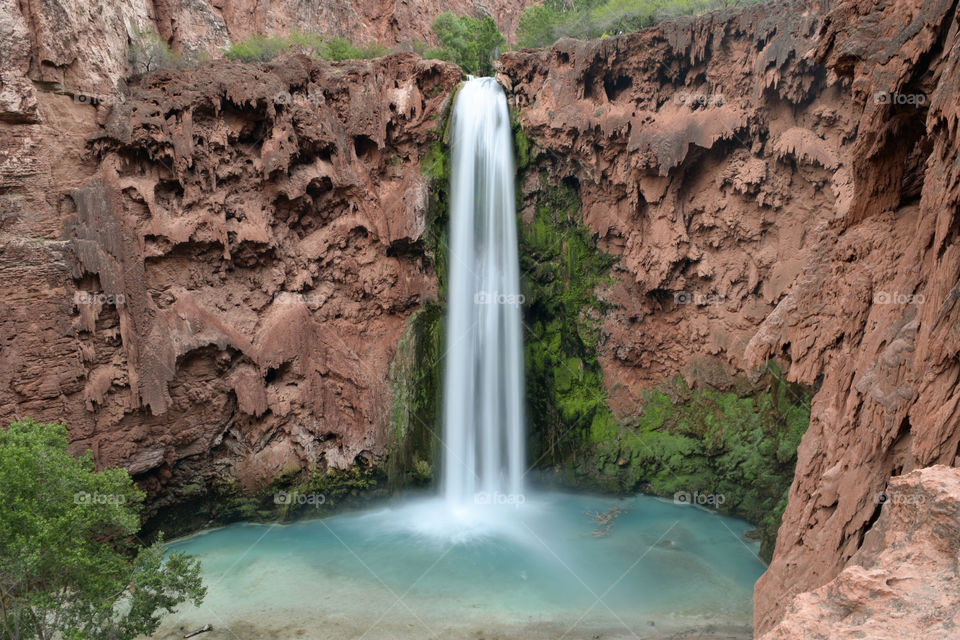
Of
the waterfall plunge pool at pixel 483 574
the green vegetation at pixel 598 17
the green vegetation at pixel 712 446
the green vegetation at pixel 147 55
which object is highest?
the green vegetation at pixel 598 17

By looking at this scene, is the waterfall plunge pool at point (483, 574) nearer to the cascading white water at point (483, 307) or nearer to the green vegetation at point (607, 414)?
the green vegetation at point (607, 414)

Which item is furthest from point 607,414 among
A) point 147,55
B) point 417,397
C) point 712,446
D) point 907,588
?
point 147,55

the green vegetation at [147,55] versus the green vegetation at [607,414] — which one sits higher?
the green vegetation at [147,55]

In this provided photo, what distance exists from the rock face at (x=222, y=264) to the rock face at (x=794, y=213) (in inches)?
219

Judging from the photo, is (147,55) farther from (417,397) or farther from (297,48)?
(417,397)

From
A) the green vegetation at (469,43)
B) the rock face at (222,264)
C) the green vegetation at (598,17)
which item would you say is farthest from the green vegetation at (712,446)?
the green vegetation at (469,43)

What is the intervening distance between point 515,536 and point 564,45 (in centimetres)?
1452

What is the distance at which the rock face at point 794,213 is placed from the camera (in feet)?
17.8

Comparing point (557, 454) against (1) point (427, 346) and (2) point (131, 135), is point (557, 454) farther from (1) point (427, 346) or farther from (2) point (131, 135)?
(2) point (131, 135)

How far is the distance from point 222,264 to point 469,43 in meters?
16.3

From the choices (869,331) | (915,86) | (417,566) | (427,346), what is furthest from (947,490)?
(427,346)

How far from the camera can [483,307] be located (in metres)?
19.0

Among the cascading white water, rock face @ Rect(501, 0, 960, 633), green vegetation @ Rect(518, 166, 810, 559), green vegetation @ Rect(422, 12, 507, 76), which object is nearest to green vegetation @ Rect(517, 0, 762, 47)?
green vegetation @ Rect(422, 12, 507, 76)

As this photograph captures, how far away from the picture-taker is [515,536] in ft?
51.2
